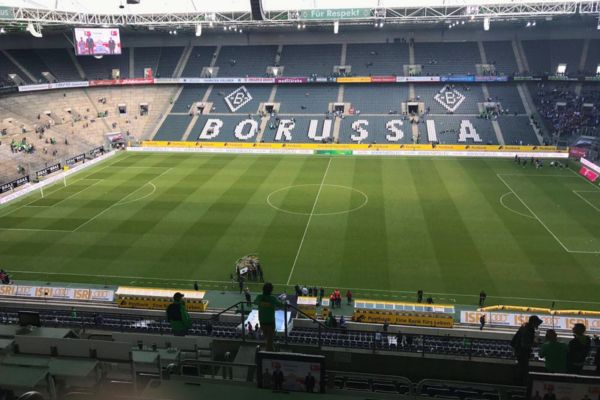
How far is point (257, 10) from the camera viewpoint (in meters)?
55.0

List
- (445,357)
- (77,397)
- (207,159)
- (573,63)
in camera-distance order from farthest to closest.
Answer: (573,63) → (207,159) → (445,357) → (77,397)

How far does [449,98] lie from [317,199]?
118 ft

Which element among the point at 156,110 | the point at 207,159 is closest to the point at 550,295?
the point at 207,159

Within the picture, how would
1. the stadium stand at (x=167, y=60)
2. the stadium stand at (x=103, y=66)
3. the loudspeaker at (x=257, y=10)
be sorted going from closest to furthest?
the loudspeaker at (x=257, y=10)
the stadium stand at (x=103, y=66)
the stadium stand at (x=167, y=60)

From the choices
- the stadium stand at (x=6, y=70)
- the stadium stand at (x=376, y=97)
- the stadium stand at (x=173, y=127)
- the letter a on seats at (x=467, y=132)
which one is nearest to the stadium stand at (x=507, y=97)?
the letter a on seats at (x=467, y=132)

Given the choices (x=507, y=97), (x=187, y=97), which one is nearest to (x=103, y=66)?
(x=187, y=97)

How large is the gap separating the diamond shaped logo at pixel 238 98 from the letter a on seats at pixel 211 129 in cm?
362

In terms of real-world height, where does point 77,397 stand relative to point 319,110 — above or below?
below

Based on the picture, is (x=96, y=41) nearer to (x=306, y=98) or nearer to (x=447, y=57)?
(x=306, y=98)

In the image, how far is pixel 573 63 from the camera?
211 ft

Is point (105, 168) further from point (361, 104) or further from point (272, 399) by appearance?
point (272, 399)

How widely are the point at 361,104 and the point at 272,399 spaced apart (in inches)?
2423

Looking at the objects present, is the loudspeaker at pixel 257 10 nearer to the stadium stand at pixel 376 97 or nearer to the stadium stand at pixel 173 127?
the stadium stand at pixel 376 97

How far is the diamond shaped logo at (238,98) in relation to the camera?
67062 mm
